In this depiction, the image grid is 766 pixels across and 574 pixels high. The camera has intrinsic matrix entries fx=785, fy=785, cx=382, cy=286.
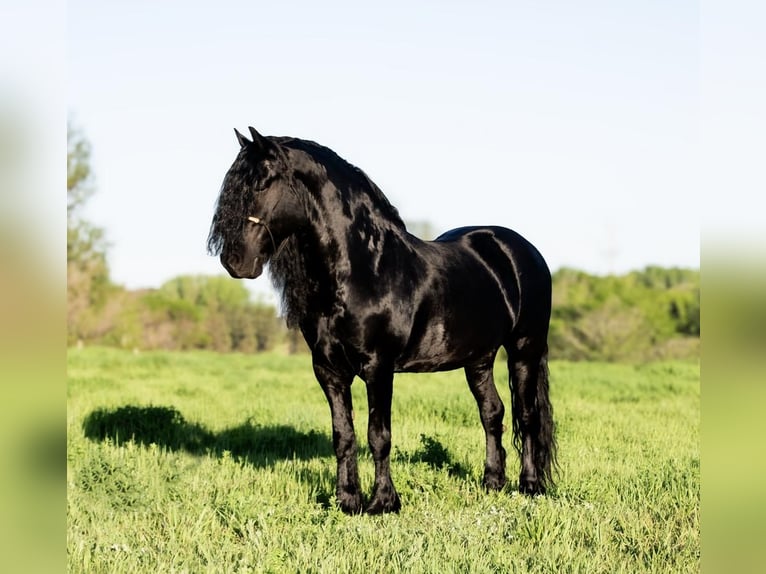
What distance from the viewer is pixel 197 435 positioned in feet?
29.4

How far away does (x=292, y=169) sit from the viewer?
5234 mm

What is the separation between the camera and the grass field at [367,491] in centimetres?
453

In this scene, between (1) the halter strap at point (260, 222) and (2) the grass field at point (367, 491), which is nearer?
(2) the grass field at point (367, 491)

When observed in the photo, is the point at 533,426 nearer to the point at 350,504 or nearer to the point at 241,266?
the point at 350,504

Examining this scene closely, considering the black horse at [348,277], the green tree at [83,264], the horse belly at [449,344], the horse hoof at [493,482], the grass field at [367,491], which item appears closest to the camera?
the grass field at [367,491]

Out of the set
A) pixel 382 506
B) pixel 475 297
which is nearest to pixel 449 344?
pixel 475 297

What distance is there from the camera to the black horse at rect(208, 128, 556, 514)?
5.08 metres

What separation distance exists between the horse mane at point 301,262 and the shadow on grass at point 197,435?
8.73 feet

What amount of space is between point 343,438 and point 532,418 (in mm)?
1949

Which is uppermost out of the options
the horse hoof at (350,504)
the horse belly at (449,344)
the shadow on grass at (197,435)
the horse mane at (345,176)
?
the horse mane at (345,176)

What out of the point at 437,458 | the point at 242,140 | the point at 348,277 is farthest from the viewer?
the point at 437,458

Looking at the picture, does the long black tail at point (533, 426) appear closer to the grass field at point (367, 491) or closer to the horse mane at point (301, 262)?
the grass field at point (367, 491)

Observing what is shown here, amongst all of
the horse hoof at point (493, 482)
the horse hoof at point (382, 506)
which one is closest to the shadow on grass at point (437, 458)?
the horse hoof at point (493, 482)
